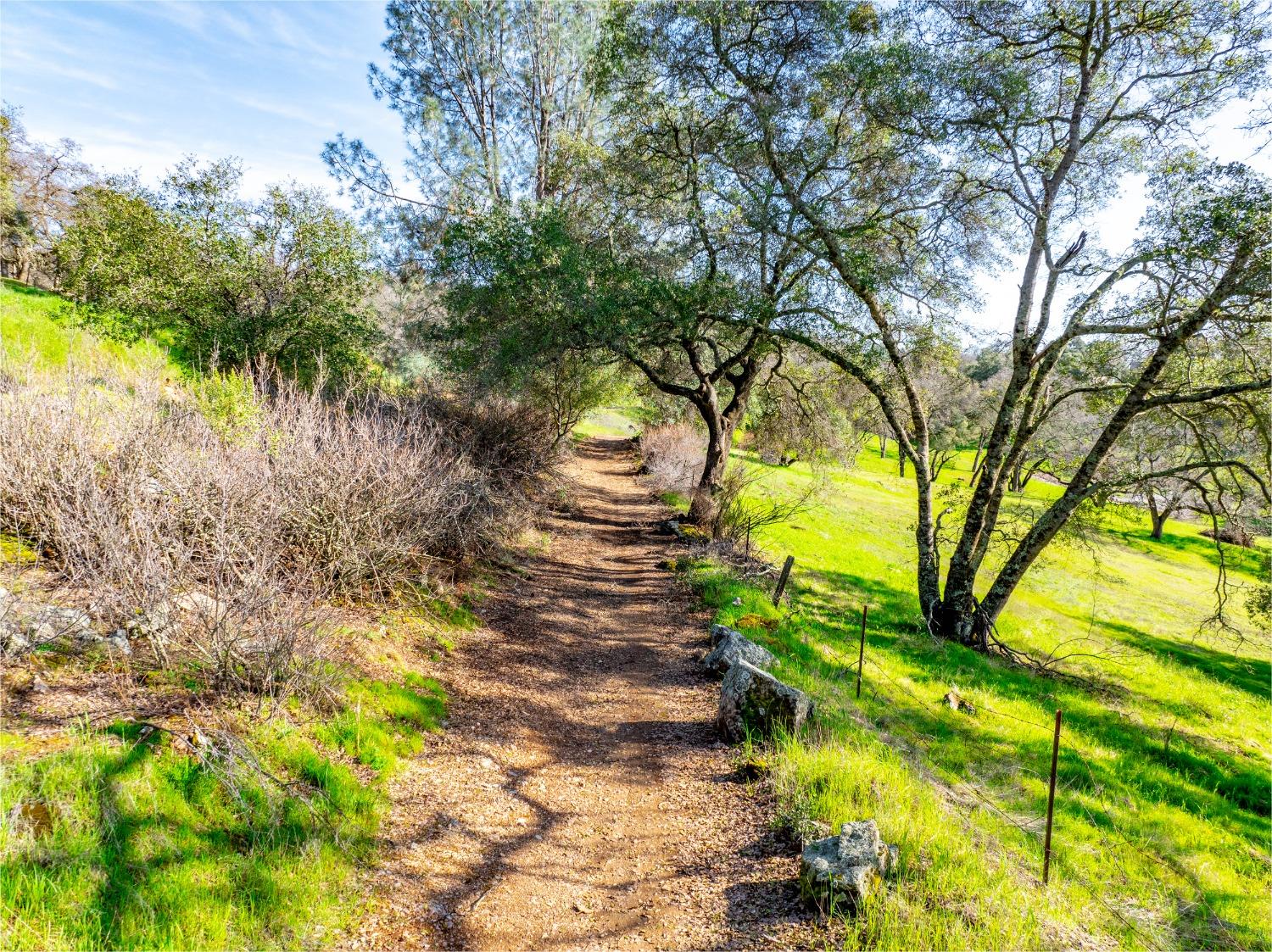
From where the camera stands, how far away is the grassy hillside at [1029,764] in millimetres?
3881

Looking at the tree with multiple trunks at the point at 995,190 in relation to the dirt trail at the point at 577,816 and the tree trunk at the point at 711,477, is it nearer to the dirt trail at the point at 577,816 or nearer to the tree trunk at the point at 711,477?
the tree trunk at the point at 711,477

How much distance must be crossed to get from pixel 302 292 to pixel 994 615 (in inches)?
686

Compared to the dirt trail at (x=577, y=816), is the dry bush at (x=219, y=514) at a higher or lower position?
higher

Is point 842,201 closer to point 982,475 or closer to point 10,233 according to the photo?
point 982,475

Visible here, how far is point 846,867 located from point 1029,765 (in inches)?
236

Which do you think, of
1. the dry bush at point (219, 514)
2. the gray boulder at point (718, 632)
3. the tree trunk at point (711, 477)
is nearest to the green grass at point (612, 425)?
the tree trunk at point (711, 477)

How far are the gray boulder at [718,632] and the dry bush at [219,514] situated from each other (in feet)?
14.6

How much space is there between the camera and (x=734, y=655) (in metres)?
7.17

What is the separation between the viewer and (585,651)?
27.7 feet

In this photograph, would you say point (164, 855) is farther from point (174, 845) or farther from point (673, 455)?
point (673, 455)

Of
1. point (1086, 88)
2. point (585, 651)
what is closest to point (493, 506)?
point (585, 651)

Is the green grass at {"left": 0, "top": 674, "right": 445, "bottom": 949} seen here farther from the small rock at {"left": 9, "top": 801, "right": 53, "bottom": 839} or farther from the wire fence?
the wire fence

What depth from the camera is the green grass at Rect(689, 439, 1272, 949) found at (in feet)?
12.8

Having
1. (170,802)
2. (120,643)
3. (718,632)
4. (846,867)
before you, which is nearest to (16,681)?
(120,643)
